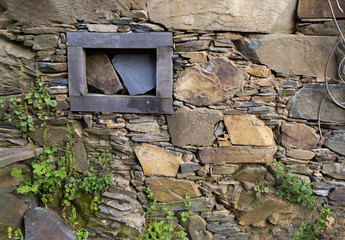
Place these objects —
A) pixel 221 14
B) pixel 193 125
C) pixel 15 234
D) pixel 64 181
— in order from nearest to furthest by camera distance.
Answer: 1. pixel 221 14
2. pixel 15 234
3. pixel 193 125
4. pixel 64 181

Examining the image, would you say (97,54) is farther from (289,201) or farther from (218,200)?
(289,201)

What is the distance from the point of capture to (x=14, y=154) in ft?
7.80

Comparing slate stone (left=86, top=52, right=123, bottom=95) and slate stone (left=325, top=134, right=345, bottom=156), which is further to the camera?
slate stone (left=86, top=52, right=123, bottom=95)

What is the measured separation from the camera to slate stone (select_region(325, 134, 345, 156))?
93.3 inches

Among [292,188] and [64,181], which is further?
[64,181]

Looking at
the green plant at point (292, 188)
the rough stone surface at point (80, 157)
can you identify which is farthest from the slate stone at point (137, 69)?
the green plant at point (292, 188)

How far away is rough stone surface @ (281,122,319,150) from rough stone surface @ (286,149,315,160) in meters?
→ 0.04

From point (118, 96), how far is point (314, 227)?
92.6 inches

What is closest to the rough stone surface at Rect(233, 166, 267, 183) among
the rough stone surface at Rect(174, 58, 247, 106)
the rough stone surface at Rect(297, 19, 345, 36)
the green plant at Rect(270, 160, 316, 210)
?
the green plant at Rect(270, 160, 316, 210)

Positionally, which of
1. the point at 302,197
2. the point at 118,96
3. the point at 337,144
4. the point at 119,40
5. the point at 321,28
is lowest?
the point at 302,197

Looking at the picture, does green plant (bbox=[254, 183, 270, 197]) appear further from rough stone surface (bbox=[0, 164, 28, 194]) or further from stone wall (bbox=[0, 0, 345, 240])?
rough stone surface (bbox=[0, 164, 28, 194])

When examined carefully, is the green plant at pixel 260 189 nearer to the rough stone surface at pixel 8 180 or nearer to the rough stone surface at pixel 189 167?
the rough stone surface at pixel 189 167

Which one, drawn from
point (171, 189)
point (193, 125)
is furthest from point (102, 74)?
point (171, 189)

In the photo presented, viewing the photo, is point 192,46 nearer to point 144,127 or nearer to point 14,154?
point 144,127
